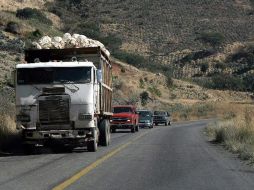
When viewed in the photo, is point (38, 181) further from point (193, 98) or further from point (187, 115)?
point (193, 98)

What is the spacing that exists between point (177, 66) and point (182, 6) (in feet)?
59.5

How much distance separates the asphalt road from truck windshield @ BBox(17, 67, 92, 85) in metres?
2.48

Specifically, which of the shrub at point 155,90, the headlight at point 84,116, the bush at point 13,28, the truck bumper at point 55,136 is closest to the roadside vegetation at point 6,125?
the truck bumper at point 55,136

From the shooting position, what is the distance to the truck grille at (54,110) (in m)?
22.2

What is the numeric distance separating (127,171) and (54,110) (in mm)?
A: 6268

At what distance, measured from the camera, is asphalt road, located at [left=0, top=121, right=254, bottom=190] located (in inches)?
546

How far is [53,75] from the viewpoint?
22750mm

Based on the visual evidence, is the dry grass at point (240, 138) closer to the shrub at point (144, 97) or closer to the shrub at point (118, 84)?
the shrub at point (118, 84)

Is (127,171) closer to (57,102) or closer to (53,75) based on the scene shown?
(57,102)

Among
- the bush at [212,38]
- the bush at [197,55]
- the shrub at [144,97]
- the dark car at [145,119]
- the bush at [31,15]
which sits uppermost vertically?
the bush at [31,15]

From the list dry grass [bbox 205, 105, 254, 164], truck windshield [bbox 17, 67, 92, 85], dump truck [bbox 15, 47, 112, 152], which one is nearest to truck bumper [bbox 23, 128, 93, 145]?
dump truck [bbox 15, 47, 112, 152]

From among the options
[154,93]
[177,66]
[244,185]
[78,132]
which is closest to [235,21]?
[177,66]

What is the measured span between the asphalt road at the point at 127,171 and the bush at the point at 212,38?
8741 cm

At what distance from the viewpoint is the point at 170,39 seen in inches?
4503
